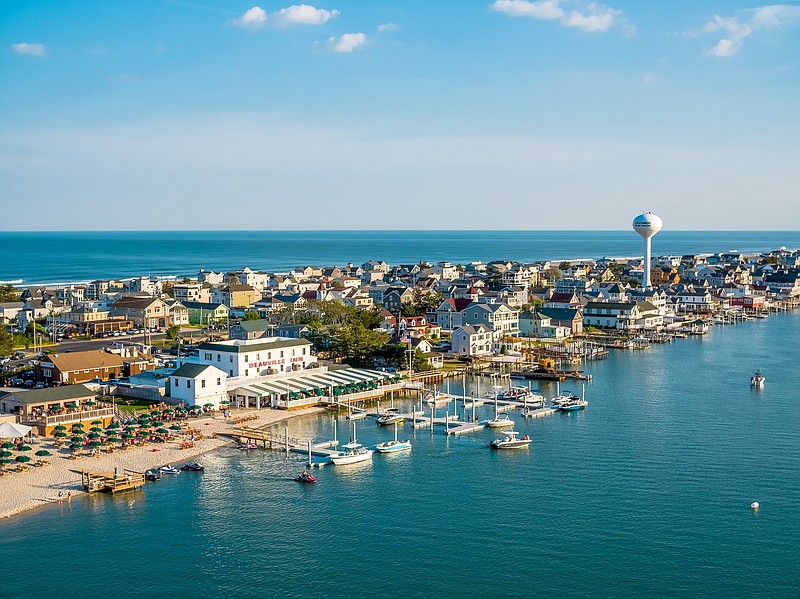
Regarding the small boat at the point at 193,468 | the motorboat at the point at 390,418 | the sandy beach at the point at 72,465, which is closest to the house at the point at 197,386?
the sandy beach at the point at 72,465

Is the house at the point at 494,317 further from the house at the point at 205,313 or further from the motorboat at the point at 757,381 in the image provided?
the house at the point at 205,313

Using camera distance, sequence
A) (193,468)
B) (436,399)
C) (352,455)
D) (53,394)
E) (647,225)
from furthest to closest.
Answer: (647,225) < (436,399) < (53,394) < (352,455) < (193,468)

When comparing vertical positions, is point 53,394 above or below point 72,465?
above

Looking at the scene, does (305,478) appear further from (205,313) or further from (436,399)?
(205,313)

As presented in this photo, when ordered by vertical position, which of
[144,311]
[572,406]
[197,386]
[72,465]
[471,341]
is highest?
[144,311]

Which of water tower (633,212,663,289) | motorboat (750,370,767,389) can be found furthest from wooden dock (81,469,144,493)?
water tower (633,212,663,289)

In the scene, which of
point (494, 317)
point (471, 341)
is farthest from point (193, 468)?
point (494, 317)
